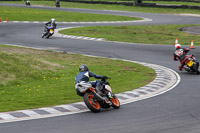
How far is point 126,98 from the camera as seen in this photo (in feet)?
52.6

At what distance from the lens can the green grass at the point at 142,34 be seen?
37500 millimetres

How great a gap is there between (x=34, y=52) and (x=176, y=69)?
10.3 metres

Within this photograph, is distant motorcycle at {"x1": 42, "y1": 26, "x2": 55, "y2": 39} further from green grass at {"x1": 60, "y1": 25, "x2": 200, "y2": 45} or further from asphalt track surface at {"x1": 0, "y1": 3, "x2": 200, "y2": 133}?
asphalt track surface at {"x1": 0, "y1": 3, "x2": 200, "y2": 133}

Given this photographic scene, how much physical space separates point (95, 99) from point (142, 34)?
28.3m

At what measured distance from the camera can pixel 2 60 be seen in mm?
20531

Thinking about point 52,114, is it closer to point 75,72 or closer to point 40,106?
point 40,106

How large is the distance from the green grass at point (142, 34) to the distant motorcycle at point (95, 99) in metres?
22.0

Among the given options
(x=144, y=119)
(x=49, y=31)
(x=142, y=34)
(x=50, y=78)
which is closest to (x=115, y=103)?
(x=144, y=119)

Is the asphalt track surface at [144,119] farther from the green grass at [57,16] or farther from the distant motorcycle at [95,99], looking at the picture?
the green grass at [57,16]

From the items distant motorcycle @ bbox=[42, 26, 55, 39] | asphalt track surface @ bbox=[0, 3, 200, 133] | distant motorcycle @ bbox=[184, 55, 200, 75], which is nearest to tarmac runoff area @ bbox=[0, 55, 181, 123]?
asphalt track surface @ bbox=[0, 3, 200, 133]

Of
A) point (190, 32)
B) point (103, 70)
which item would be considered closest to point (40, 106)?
point (103, 70)

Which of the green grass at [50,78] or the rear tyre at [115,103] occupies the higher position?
the rear tyre at [115,103]

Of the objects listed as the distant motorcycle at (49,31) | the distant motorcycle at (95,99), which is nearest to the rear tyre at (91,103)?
the distant motorcycle at (95,99)

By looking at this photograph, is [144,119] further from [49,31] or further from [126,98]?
[49,31]
